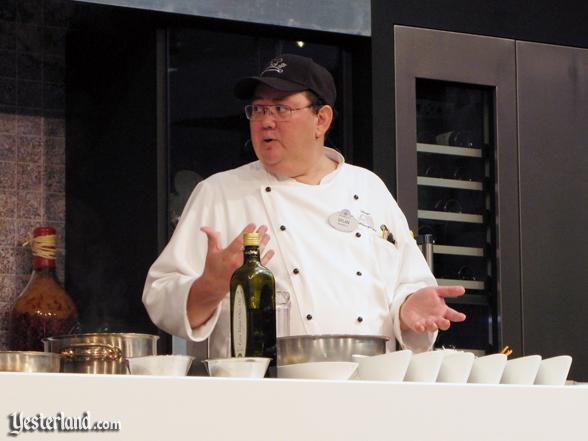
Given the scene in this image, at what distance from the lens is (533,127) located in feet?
13.7

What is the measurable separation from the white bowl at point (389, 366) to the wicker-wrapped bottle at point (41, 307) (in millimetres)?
1983

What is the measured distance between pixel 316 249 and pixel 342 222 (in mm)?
100

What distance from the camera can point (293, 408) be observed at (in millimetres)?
1670

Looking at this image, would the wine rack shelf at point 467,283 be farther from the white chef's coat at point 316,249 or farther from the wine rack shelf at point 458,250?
the white chef's coat at point 316,249

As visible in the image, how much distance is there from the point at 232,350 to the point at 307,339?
0.46ft

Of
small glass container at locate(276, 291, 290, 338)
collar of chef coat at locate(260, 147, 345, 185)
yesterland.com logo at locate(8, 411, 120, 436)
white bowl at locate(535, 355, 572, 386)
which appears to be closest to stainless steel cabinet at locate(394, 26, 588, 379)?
collar of chef coat at locate(260, 147, 345, 185)

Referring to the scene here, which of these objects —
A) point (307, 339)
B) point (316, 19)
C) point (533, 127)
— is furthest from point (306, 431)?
point (533, 127)

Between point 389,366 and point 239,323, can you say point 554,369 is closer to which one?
point 389,366

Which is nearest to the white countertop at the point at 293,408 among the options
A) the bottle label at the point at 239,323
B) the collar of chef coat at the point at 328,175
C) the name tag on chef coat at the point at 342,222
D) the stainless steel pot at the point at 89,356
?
the stainless steel pot at the point at 89,356

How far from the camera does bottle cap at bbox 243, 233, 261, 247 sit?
6.69 ft

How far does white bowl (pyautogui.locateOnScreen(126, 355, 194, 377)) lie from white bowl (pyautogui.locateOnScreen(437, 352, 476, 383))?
0.41m

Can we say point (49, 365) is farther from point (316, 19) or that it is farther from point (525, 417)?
point (316, 19)

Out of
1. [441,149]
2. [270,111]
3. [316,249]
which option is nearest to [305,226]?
[316,249]

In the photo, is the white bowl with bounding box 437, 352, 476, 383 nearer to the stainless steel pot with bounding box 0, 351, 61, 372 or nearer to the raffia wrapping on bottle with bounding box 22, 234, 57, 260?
the stainless steel pot with bounding box 0, 351, 61, 372
